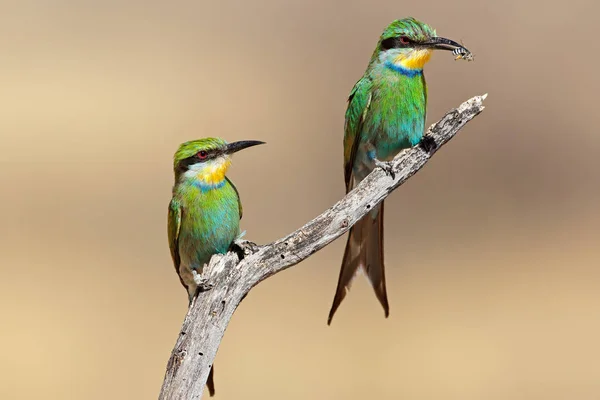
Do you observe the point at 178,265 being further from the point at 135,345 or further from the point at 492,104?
the point at 492,104

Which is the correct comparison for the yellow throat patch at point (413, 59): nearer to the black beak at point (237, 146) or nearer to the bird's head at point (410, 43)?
the bird's head at point (410, 43)

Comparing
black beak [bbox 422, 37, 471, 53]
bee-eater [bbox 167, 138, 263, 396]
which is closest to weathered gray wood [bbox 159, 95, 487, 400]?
bee-eater [bbox 167, 138, 263, 396]

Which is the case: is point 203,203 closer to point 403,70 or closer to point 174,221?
point 174,221

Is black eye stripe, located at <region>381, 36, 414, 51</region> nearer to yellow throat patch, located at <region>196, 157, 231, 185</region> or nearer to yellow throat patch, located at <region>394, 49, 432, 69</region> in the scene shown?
yellow throat patch, located at <region>394, 49, 432, 69</region>

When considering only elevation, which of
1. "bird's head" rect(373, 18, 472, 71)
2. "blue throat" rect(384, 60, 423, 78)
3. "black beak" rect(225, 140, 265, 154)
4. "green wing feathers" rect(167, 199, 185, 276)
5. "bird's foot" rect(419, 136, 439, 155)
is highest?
"bird's head" rect(373, 18, 472, 71)

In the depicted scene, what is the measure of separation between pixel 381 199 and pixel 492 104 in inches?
243

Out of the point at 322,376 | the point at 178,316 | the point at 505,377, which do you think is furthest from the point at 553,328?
the point at 178,316

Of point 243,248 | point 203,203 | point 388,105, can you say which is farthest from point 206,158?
point 388,105

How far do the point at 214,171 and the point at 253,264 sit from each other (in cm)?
61

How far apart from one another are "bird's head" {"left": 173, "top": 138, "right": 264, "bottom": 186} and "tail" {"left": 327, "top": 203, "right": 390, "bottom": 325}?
0.60m

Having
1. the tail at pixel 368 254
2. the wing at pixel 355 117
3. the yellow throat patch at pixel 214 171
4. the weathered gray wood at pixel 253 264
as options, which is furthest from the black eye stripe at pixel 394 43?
the yellow throat patch at pixel 214 171

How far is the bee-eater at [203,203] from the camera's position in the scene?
141 inches

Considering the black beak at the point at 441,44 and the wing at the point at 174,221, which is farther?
the wing at the point at 174,221

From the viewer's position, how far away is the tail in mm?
3801
